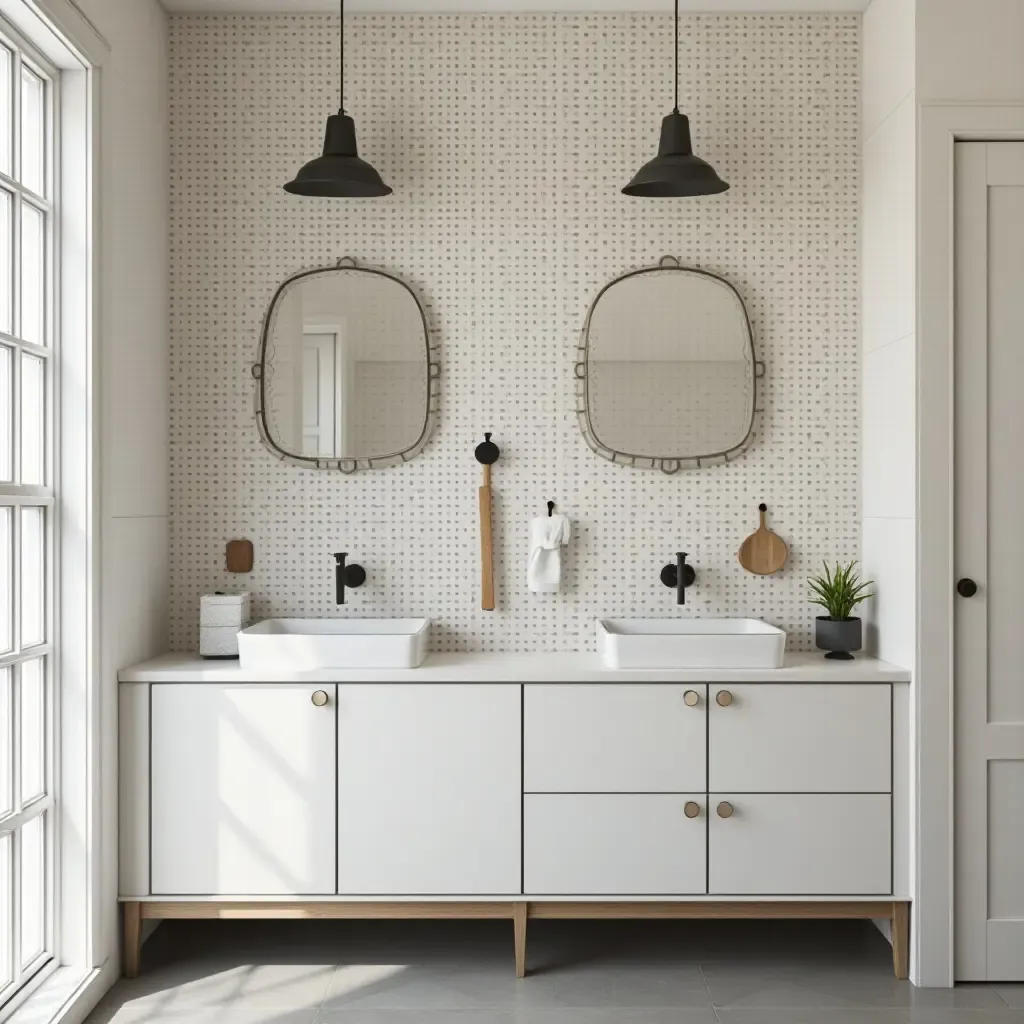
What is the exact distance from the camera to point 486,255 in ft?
10.1

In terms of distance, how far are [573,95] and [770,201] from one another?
0.69 meters

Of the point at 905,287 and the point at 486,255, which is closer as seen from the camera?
the point at 905,287

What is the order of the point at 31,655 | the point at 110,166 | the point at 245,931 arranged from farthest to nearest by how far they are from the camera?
the point at 245,931
the point at 110,166
the point at 31,655

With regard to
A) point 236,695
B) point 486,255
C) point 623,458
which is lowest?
point 236,695

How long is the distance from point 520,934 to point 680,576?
110cm

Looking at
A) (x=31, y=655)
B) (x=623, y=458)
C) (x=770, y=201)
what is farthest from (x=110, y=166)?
(x=770, y=201)

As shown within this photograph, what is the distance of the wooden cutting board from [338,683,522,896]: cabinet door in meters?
0.88

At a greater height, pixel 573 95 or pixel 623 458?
pixel 573 95

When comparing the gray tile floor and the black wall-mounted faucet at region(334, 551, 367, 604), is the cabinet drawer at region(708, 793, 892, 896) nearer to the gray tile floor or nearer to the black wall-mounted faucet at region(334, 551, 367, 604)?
the gray tile floor

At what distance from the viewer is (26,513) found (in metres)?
2.35

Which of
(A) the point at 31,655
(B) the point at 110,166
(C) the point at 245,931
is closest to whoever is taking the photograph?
(A) the point at 31,655

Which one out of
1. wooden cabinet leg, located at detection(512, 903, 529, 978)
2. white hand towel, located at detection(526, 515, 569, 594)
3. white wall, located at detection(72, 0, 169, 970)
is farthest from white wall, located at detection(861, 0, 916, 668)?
white wall, located at detection(72, 0, 169, 970)

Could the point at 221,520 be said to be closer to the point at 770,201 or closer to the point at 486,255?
the point at 486,255

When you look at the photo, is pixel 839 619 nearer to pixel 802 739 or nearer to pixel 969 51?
pixel 802 739
